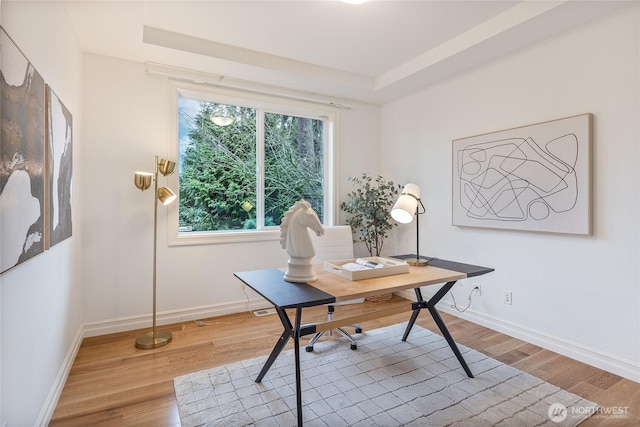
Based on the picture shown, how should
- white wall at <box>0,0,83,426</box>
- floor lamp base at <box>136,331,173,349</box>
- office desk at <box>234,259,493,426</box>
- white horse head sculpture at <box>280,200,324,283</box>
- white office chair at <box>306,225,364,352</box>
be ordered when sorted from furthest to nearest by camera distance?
white office chair at <box>306,225,364,352</box> < floor lamp base at <box>136,331,173,349</box> < white horse head sculpture at <box>280,200,324,283</box> < office desk at <box>234,259,493,426</box> < white wall at <box>0,0,83,426</box>

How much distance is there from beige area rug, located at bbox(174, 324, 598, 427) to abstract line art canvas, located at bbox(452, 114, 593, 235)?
1.14m

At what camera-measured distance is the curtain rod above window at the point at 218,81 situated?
2881 mm

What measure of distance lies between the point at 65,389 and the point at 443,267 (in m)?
2.51

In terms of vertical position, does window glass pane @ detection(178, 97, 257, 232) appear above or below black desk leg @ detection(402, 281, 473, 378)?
above

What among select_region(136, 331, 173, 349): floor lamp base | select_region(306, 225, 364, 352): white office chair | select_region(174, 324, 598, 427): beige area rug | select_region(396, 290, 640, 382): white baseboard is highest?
select_region(306, 225, 364, 352): white office chair

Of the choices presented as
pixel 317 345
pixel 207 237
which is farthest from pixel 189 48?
pixel 317 345

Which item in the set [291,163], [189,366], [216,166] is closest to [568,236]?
[291,163]

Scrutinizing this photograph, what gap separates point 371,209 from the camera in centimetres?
366

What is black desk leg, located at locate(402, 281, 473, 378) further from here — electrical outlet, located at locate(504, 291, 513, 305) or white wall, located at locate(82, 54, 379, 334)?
white wall, located at locate(82, 54, 379, 334)

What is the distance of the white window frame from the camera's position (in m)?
3.02

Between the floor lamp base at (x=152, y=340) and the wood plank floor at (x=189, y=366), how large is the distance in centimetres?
5

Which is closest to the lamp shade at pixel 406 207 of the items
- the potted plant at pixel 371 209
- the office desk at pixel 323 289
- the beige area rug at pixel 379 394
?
the office desk at pixel 323 289

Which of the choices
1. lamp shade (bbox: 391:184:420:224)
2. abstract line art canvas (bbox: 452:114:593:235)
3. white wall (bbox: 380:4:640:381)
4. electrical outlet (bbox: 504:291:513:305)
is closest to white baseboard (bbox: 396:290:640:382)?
white wall (bbox: 380:4:640:381)

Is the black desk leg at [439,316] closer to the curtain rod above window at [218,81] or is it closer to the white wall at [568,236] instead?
the white wall at [568,236]
